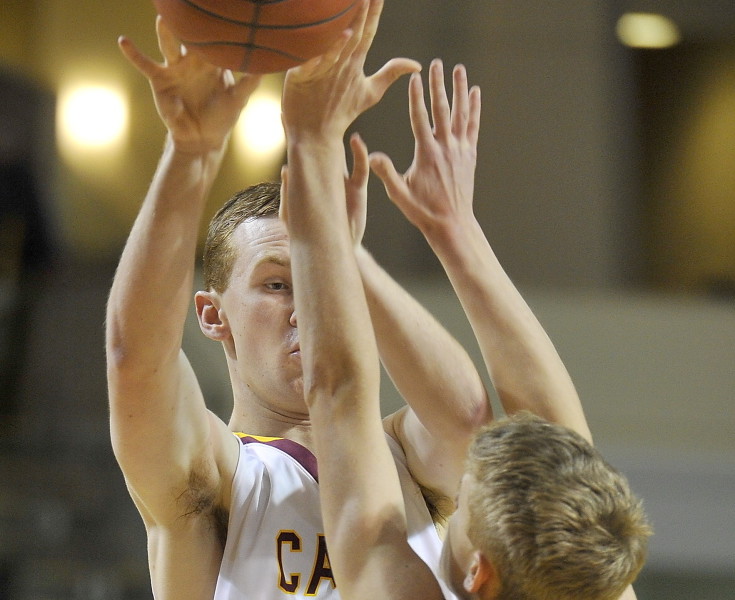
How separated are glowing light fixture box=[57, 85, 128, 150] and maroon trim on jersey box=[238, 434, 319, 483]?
485 centimetres

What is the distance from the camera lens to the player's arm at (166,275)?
138 cm

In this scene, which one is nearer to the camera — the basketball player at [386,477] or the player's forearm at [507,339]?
the basketball player at [386,477]

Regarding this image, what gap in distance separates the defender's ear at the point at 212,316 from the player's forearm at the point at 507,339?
0.46 meters

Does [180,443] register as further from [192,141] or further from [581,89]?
[581,89]

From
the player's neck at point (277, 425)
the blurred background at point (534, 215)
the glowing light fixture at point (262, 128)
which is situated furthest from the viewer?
the glowing light fixture at point (262, 128)

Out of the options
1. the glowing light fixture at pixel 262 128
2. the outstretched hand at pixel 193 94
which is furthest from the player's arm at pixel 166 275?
the glowing light fixture at pixel 262 128

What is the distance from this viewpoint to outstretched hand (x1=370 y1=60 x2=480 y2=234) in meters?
1.65

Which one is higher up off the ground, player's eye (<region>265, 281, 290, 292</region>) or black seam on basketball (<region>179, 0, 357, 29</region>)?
black seam on basketball (<region>179, 0, 357, 29</region>)

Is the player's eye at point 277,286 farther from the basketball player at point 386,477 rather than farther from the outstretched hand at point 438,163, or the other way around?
the basketball player at point 386,477

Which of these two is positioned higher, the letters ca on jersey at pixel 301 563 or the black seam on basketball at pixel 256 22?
the black seam on basketball at pixel 256 22

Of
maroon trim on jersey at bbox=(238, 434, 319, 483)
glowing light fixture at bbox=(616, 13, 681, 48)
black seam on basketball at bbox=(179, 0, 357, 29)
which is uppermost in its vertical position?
glowing light fixture at bbox=(616, 13, 681, 48)

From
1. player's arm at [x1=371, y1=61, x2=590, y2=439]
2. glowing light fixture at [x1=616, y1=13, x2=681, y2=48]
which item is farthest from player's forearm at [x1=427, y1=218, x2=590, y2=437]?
glowing light fixture at [x1=616, y1=13, x2=681, y2=48]

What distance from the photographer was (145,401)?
1.48m

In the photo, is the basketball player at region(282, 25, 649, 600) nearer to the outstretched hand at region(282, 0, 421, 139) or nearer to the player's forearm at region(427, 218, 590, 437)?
the outstretched hand at region(282, 0, 421, 139)
